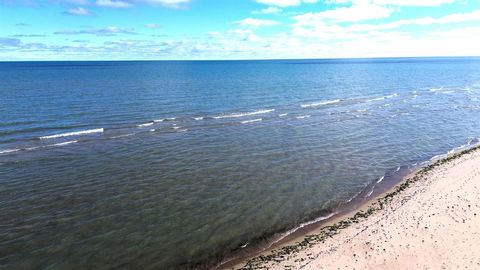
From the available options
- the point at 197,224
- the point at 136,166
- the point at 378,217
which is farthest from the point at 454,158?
the point at 136,166

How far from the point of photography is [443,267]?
14.0 metres

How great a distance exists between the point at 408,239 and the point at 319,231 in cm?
427

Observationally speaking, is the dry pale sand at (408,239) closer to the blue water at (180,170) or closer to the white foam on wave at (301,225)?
the white foam on wave at (301,225)

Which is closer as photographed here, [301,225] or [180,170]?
[301,225]

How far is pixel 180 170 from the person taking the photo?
86.5 ft

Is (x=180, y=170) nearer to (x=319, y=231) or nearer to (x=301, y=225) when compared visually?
(x=301, y=225)

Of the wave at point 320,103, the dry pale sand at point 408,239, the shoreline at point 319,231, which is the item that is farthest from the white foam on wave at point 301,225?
the wave at point 320,103

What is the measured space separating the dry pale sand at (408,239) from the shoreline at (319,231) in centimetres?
9

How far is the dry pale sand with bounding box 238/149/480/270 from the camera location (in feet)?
47.5

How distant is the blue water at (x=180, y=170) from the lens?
55.5 feet

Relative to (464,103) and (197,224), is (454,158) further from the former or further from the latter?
(464,103)

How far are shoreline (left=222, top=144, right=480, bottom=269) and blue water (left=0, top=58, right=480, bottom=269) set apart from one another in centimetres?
76

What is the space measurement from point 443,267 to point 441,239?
2.33 m

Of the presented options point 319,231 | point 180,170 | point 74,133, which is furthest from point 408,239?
point 74,133
